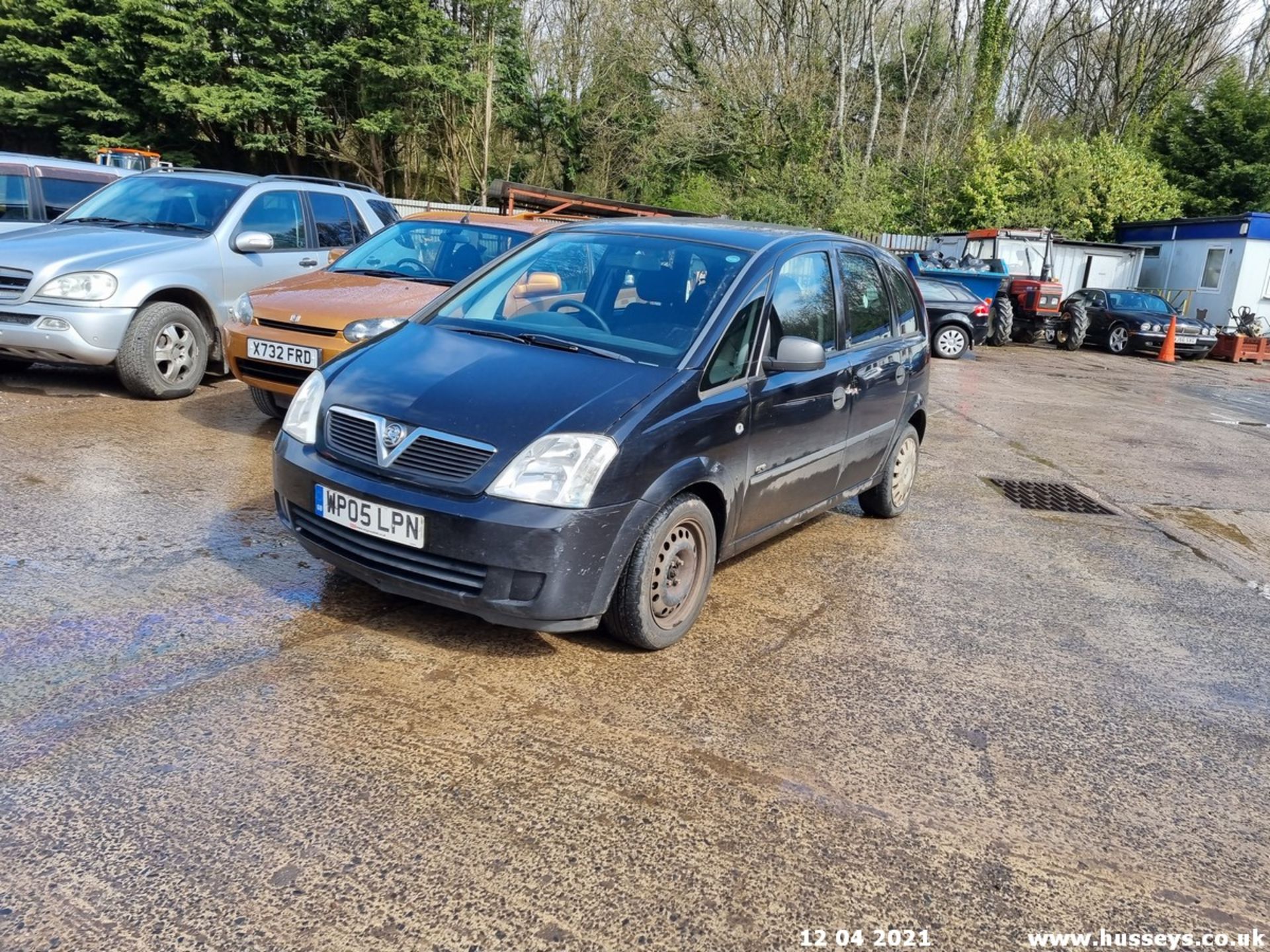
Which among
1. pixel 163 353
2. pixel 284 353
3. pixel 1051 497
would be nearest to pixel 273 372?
pixel 284 353

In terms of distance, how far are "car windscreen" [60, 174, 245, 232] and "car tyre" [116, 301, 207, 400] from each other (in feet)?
3.04

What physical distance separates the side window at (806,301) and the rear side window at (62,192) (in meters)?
7.80

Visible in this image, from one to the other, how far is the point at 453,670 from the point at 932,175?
31672 mm

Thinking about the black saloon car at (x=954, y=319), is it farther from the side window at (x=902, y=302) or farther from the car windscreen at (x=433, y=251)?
the side window at (x=902, y=302)

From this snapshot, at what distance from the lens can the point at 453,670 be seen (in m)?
3.63

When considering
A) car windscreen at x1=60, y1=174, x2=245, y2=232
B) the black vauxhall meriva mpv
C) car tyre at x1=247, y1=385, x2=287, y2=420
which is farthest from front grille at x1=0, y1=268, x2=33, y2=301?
the black vauxhall meriva mpv

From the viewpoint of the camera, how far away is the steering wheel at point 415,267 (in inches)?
286

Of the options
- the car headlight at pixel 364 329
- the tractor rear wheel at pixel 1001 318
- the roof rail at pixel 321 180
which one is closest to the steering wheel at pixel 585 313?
the car headlight at pixel 364 329

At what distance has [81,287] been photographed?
6945 mm

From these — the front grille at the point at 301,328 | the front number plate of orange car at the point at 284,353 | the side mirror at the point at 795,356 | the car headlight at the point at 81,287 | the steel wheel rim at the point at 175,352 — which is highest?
the side mirror at the point at 795,356

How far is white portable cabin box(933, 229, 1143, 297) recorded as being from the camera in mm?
23859

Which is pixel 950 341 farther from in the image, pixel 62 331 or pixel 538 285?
pixel 62 331

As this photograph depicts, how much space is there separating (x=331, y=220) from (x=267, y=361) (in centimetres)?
317

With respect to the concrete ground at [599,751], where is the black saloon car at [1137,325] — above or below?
above
